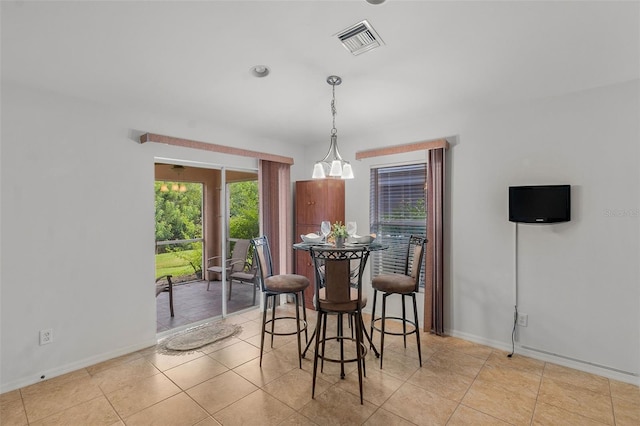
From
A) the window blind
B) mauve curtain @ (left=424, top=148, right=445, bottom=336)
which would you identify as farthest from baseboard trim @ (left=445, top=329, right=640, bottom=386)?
the window blind

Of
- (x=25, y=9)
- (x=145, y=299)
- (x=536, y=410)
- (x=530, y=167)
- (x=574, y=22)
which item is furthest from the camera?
(x=145, y=299)

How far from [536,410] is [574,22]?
8.58ft

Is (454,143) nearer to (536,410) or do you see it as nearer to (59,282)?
(536,410)

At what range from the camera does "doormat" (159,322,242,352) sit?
3.28 meters

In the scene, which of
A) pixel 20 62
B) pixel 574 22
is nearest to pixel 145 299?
pixel 20 62

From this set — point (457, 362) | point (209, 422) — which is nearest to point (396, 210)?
point (457, 362)

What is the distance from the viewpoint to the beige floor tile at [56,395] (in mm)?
2262

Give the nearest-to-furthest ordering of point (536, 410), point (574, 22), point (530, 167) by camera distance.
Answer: point (574, 22), point (536, 410), point (530, 167)

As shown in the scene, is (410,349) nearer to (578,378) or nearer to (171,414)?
(578,378)

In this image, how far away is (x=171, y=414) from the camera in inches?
86.4

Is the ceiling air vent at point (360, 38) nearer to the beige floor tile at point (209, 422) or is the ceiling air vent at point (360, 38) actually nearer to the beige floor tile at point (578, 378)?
the beige floor tile at point (209, 422)

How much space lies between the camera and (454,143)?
3475mm

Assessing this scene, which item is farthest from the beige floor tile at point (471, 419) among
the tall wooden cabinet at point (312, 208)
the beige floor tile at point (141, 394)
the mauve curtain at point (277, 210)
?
the mauve curtain at point (277, 210)

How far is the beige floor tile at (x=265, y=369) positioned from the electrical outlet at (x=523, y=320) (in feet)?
7.46
